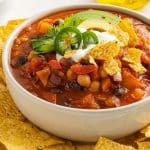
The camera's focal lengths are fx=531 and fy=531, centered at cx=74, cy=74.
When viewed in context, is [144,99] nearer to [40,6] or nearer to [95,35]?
[95,35]

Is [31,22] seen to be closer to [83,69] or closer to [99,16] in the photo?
[99,16]

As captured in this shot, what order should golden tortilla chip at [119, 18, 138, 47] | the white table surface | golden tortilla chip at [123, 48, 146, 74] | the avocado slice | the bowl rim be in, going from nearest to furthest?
the bowl rim, golden tortilla chip at [123, 48, 146, 74], golden tortilla chip at [119, 18, 138, 47], the avocado slice, the white table surface

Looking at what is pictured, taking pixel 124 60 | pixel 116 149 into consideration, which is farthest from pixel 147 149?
pixel 124 60

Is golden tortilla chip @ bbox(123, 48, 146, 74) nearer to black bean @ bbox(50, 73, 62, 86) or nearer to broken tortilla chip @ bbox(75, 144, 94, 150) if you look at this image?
black bean @ bbox(50, 73, 62, 86)

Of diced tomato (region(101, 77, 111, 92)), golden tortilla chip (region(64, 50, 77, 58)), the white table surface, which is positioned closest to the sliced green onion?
golden tortilla chip (region(64, 50, 77, 58))

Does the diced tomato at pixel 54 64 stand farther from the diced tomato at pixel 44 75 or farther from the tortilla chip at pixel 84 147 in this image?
the tortilla chip at pixel 84 147

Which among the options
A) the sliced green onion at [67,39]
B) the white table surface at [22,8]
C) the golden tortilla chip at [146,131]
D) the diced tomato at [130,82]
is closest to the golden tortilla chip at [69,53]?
the sliced green onion at [67,39]
